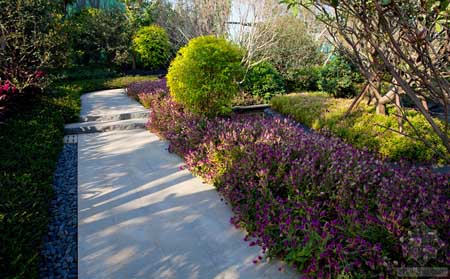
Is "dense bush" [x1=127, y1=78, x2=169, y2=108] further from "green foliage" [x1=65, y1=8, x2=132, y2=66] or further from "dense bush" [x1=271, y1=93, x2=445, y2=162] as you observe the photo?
"green foliage" [x1=65, y1=8, x2=132, y2=66]

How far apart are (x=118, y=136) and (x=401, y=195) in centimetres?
533

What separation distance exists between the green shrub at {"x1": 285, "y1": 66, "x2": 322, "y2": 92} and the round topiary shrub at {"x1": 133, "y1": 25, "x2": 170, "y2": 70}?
6.92 m

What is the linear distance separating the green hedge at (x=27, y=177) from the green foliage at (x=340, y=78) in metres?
5.98

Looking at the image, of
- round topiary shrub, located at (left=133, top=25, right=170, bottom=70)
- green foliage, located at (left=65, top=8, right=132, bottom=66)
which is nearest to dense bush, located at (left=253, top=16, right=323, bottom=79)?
round topiary shrub, located at (left=133, top=25, right=170, bottom=70)

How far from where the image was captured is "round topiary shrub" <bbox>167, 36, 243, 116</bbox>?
598 centimetres

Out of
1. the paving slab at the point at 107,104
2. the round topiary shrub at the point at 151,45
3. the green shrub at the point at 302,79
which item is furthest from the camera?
the round topiary shrub at the point at 151,45

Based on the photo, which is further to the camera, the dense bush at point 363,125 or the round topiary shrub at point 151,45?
the round topiary shrub at point 151,45

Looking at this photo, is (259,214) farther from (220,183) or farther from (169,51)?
(169,51)

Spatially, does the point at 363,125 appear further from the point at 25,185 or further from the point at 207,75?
the point at 25,185

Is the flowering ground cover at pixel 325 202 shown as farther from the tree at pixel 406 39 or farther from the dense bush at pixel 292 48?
the dense bush at pixel 292 48

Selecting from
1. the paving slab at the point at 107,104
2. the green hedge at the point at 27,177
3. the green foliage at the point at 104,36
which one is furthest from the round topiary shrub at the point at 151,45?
the green hedge at the point at 27,177

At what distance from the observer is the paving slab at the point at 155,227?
257 centimetres

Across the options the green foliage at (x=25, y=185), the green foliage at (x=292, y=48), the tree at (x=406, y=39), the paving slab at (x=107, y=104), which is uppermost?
the green foliage at (x=292, y=48)

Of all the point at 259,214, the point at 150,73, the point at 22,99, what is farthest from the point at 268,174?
the point at 150,73
